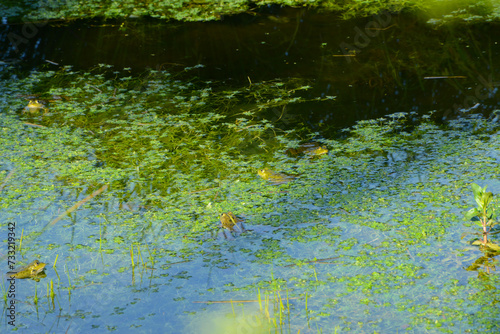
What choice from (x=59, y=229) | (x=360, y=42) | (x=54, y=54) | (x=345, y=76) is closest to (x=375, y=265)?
(x=59, y=229)

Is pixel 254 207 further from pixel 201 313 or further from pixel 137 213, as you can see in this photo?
pixel 201 313

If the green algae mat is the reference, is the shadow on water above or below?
above

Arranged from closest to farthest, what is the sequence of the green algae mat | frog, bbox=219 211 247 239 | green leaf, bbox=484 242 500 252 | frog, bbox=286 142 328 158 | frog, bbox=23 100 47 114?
1. the green algae mat
2. green leaf, bbox=484 242 500 252
3. frog, bbox=219 211 247 239
4. frog, bbox=286 142 328 158
5. frog, bbox=23 100 47 114

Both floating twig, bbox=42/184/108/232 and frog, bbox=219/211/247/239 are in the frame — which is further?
floating twig, bbox=42/184/108/232

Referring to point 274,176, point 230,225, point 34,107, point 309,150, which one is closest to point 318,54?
point 309,150

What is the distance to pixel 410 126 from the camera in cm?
315

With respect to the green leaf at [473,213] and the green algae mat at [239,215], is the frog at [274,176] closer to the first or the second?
the green algae mat at [239,215]

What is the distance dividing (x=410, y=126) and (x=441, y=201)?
86 centimetres

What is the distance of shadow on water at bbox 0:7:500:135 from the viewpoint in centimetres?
350

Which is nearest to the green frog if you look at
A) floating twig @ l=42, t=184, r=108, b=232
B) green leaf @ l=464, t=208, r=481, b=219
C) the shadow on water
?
floating twig @ l=42, t=184, r=108, b=232

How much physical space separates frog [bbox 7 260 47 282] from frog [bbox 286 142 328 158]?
4.35 ft

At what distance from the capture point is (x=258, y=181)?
266cm

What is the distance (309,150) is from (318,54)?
62.7 inches

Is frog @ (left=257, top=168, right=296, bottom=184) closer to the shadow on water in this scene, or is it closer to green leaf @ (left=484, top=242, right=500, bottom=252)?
the shadow on water
